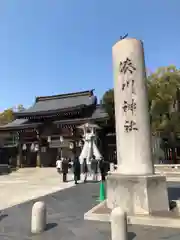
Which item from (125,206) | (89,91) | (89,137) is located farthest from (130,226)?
(89,91)

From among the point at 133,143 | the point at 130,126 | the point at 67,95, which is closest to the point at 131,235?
the point at 133,143

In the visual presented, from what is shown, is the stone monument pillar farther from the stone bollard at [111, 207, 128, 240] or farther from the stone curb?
the stone bollard at [111, 207, 128, 240]

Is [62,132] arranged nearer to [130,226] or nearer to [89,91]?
[89,91]

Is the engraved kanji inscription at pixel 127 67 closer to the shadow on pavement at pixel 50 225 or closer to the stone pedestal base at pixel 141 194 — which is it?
the stone pedestal base at pixel 141 194

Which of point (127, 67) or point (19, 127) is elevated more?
point (19, 127)

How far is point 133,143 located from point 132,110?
0.97 metres

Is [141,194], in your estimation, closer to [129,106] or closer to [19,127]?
[129,106]

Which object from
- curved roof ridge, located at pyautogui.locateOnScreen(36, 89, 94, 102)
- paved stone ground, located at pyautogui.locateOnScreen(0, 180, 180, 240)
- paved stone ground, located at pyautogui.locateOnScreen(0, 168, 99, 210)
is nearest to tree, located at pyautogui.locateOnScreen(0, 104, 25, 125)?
curved roof ridge, located at pyautogui.locateOnScreen(36, 89, 94, 102)

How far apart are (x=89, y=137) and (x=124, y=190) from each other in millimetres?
12539

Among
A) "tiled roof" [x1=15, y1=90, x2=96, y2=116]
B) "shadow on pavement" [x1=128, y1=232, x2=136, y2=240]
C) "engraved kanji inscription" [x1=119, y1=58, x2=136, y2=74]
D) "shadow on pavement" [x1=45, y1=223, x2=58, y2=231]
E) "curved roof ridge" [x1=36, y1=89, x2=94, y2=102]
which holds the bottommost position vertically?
"shadow on pavement" [x1=45, y1=223, x2=58, y2=231]

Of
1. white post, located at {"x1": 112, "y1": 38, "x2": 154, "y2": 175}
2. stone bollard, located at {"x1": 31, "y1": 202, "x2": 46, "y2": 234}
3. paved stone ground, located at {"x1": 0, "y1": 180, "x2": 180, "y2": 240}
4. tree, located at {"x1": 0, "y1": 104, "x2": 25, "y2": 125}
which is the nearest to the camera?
paved stone ground, located at {"x1": 0, "y1": 180, "x2": 180, "y2": 240}

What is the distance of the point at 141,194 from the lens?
5.36 m

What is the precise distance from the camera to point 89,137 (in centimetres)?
1806

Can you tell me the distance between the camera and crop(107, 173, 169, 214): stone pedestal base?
534 centimetres
